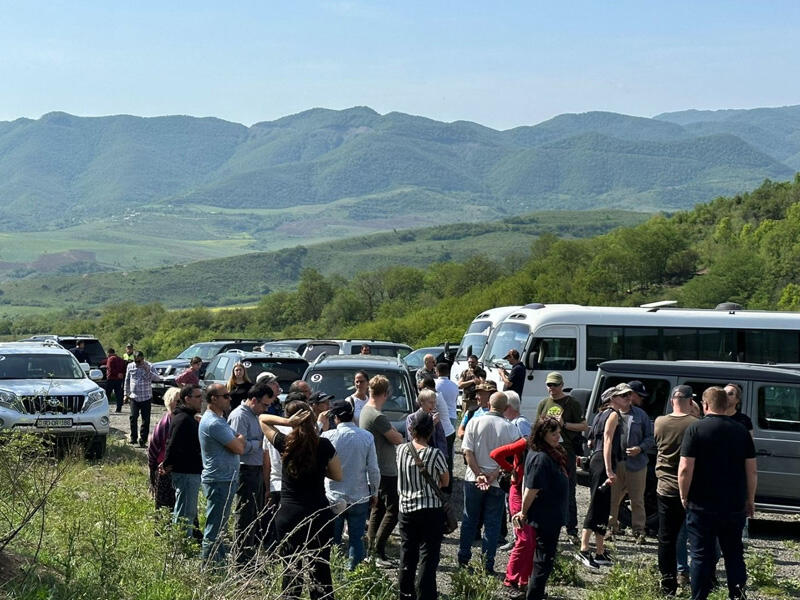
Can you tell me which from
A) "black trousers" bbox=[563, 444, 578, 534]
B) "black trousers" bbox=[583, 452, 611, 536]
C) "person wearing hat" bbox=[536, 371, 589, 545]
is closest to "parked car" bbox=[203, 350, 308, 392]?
"person wearing hat" bbox=[536, 371, 589, 545]

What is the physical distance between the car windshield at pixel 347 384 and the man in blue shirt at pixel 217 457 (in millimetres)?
4714

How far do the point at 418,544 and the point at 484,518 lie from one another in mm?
1767

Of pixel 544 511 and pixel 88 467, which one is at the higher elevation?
pixel 544 511

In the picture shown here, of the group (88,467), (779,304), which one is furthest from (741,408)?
(779,304)

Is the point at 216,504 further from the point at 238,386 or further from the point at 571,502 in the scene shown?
the point at 238,386

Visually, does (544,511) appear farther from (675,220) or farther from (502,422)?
(675,220)

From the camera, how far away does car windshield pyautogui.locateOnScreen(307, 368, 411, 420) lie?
47.2 ft

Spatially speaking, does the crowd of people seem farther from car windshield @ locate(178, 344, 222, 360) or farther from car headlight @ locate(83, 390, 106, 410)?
car windshield @ locate(178, 344, 222, 360)

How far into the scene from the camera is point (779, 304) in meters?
64.4

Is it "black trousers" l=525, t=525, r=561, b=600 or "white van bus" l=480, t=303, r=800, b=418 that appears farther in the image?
"white van bus" l=480, t=303, r=800, b=418

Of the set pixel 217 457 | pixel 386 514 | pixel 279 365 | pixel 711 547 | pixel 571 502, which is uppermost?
pixel 217 457

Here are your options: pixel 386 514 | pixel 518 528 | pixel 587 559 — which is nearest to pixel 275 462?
pixel 386 514

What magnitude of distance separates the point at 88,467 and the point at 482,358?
10.8 metres

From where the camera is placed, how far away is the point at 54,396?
1691 centimetres
